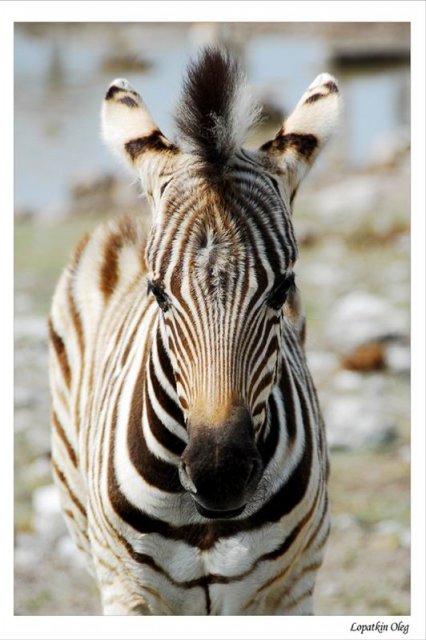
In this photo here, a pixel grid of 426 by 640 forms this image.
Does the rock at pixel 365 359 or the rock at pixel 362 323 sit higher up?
the rock at pixel 362 323

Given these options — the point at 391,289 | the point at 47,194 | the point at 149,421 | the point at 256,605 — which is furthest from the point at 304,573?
the point at 47,194

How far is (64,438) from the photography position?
13.4 ft

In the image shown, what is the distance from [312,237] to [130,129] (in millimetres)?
6840

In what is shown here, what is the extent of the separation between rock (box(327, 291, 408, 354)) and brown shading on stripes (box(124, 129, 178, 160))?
459cm

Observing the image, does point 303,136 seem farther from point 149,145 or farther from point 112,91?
point 112,91

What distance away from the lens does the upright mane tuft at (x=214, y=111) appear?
253 cm

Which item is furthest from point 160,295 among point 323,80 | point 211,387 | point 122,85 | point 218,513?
point 323,80

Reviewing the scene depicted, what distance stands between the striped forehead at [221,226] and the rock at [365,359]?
4.52 metres

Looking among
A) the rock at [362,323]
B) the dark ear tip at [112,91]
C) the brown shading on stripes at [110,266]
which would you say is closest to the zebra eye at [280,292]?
the dark ear tip at [112,91]

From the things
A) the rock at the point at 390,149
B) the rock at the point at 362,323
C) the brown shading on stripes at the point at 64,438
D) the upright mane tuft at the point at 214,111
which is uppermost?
the rock at the point at 390,149

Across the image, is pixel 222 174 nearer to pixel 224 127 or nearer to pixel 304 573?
pixel 224 127

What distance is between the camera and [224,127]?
2.52 m

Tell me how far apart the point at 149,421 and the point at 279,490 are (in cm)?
44

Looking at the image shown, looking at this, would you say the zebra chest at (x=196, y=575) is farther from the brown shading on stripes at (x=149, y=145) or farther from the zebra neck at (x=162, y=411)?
the brown shading on stripes at (x=149, y=145)
